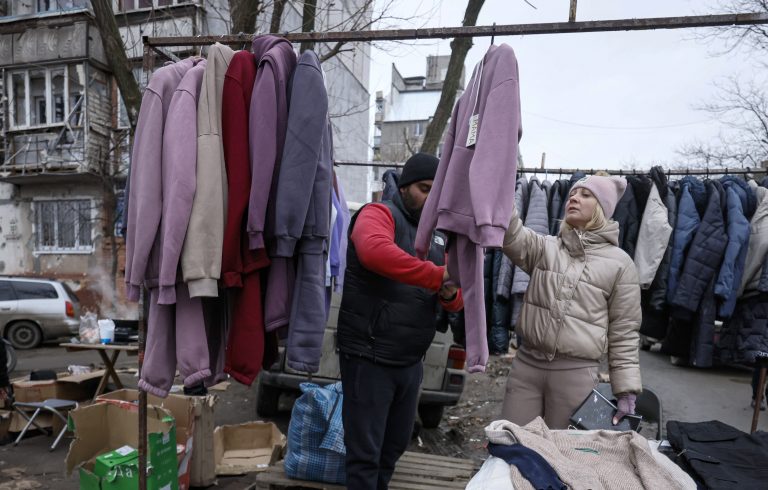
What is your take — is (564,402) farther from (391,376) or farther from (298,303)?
(298,303)

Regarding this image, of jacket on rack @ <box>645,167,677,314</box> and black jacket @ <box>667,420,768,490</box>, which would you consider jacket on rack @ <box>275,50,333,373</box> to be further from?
jacket on rack @ <box>645,167,677,314</box>

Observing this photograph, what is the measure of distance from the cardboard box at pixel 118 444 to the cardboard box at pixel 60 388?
2149mm

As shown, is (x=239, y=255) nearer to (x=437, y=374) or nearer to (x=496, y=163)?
(x=496, y=163)

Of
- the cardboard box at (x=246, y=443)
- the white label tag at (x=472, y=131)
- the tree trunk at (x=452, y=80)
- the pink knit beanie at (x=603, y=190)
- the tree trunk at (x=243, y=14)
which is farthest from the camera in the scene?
the tree trunk at (x=452, y=80)

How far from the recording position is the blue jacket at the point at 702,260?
3189mm

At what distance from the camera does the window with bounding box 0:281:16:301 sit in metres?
10.3

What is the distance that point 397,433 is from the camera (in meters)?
2.60

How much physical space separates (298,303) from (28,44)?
16389 millimetres

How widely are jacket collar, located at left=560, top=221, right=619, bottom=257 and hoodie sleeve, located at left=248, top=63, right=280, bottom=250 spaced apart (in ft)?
4.67

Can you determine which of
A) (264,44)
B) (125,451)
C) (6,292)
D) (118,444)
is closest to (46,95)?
(6,292)

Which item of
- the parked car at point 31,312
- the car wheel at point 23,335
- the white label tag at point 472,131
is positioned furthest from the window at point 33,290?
the white label tag at point 472,131

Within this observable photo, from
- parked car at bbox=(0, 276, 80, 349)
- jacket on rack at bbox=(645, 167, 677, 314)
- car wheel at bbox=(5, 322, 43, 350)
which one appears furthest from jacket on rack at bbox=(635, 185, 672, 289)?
car wheel at bbox=(5, 322, 43, 350)

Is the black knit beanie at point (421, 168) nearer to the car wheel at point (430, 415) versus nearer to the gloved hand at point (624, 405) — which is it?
the gloved hand at point (624, 405)

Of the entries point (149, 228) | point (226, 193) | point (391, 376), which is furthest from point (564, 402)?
point (149, 228)
